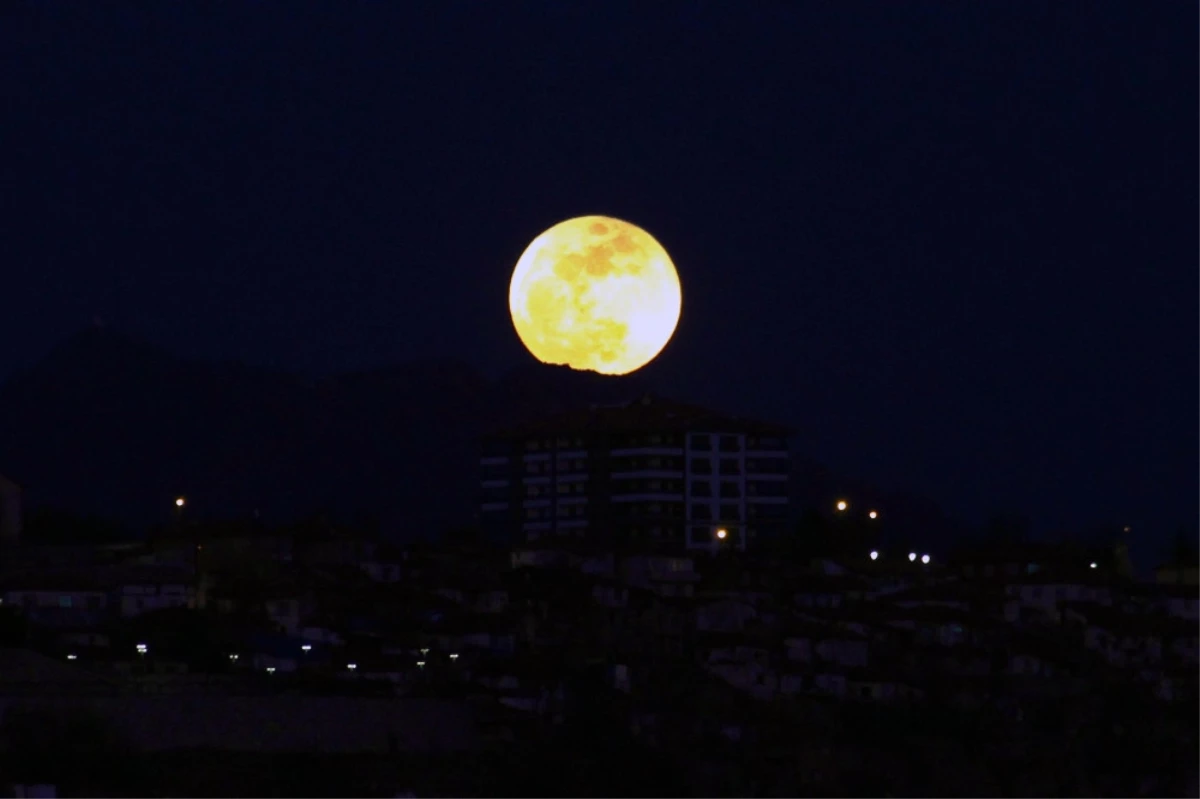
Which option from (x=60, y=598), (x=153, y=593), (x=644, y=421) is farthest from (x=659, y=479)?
(x=60, y=598)

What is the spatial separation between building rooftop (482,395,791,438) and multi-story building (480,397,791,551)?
0.03 m

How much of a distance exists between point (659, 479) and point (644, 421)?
6.04ft

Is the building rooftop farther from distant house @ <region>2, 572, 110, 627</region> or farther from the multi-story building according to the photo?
distant house @ <region>2, 572, 110, 627</region>

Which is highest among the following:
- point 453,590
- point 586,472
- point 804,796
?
point 586,472

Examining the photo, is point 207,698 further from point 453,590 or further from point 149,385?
point 149,385

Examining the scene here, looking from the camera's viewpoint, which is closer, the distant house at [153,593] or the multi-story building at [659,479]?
the distant house at [153,593]

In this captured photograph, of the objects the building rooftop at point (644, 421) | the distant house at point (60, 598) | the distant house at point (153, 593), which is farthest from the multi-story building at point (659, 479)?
the distant house at point (60, 598)

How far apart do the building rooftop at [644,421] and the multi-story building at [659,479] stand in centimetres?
3

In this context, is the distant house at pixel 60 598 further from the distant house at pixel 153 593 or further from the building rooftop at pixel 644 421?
the building rooftop at pixel 644 421

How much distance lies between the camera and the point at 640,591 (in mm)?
47688

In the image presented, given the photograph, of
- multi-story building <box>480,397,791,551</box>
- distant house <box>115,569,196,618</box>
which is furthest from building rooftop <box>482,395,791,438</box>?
distant house <box>115,569,196,618</box>

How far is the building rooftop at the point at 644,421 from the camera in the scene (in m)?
63.2

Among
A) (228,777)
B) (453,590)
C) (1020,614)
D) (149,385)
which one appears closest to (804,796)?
(228,777)

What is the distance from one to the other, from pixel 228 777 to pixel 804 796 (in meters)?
8.30
